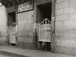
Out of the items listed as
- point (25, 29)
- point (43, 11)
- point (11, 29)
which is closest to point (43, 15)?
point (43, 11)

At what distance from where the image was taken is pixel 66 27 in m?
7.37

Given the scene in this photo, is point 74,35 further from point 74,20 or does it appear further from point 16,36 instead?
point 16,36

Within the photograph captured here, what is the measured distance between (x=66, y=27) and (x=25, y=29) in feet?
13.6

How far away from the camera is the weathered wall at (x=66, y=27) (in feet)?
23.1

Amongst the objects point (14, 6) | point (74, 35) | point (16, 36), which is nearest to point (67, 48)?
point (74, 35)

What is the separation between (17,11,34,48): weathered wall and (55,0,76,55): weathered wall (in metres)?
2.63

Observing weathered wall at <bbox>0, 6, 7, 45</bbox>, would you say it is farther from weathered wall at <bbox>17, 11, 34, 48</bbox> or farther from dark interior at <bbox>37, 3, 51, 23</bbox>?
dark interior at <bbox>37, 3, 51, 23</bbox>

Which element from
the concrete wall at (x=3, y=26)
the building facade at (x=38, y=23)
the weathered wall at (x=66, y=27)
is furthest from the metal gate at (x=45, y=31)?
the concrete wall at (x=3, y=26)

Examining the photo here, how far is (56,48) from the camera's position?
313 inches

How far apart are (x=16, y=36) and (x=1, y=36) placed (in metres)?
2.99

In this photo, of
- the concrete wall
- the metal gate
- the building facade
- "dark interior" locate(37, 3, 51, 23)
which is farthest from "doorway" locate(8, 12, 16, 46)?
the metal gate

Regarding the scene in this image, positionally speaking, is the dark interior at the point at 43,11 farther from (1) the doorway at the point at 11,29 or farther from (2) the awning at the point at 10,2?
(1) the doorway at the point at 11,29

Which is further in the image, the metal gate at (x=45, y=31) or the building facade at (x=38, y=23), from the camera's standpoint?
the metal gate at (x=45, y=31)

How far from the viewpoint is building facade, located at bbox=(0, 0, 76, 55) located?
7238 millimetres
